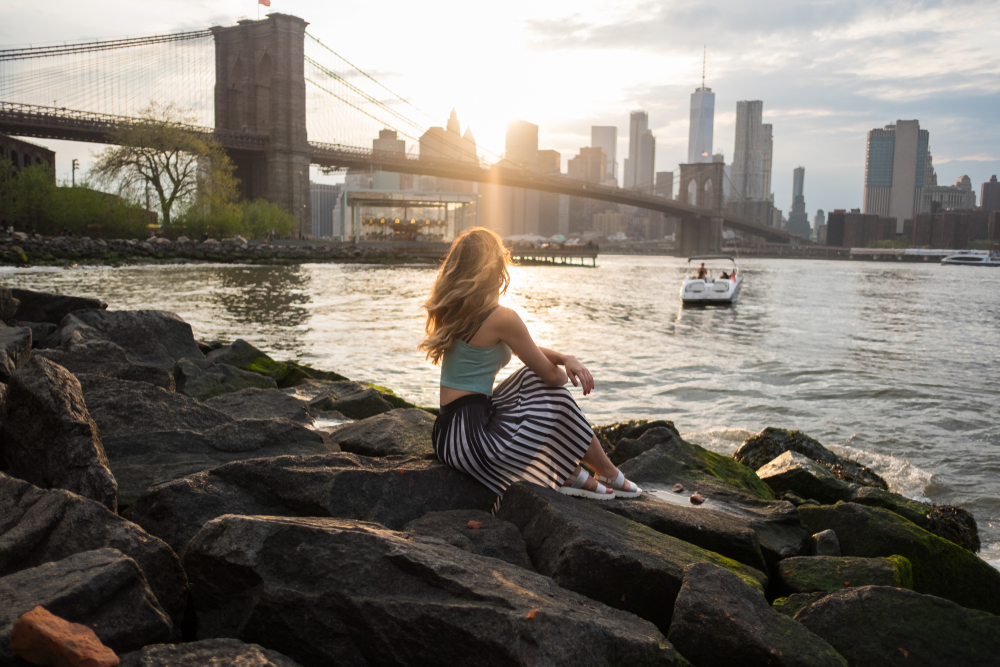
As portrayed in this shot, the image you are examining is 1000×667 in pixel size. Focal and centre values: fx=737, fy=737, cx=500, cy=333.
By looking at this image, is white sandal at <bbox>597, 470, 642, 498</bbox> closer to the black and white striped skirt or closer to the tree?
the black and white striped skirt

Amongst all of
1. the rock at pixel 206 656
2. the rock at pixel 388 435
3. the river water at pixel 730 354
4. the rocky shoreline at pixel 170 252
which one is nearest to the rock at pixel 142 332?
the river water at pixel 730 354

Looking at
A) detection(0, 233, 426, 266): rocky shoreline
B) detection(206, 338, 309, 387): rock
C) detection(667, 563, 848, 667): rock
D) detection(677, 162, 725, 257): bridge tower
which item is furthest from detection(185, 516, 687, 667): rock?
detection(677, 162, 725, 257): bridge tower

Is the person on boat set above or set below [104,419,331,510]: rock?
above

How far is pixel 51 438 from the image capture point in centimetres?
280

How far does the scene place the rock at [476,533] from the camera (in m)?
2.55

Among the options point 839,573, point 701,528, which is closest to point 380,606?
point 701,528

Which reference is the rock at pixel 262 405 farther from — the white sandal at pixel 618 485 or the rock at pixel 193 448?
the white sandal at pixel 618 485

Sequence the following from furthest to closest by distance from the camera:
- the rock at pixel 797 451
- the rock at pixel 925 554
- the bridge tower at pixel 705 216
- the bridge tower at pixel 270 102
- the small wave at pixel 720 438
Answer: the bridge tower at pixel 705 216, the bridge tower at pixel 270 102, the small wave at pixel 720 438, the rock at pixel 797 451, the rock at pixel 925 554

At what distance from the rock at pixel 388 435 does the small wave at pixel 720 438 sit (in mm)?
3184

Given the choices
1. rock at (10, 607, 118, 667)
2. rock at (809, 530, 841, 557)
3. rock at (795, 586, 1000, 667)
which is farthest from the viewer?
rock at (809, 530, 841, 557)

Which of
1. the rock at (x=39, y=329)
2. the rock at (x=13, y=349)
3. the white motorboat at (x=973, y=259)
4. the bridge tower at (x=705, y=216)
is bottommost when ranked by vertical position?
the rock at (x=39, y=329)

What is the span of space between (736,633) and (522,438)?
1143 millimetres

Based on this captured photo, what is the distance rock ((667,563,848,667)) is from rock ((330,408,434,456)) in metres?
1.77

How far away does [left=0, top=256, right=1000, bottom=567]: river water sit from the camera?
22.7ft
